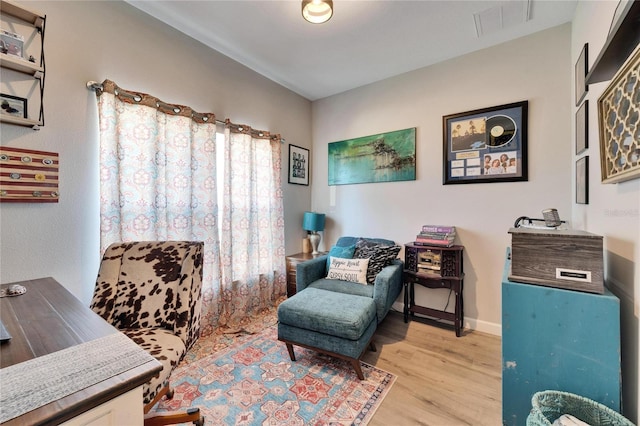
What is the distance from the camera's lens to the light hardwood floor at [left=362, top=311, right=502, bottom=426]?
4.87ft

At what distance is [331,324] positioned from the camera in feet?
5.82

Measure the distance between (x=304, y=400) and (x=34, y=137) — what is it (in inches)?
91.6

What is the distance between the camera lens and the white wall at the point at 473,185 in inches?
86.7

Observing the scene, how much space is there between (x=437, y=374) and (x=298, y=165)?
8.91 feet

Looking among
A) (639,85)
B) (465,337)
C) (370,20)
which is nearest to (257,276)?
(465,337)

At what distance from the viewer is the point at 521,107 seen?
232 centimetres

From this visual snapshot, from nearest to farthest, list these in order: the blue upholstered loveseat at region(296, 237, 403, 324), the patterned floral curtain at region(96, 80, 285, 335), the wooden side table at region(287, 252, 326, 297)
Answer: the patterned floral curtain at region(96, 80, 285, 335)
the blue upholstered loveseat at region(296, 237, 403, 324)
the wooden side table at region(287, 252, 326, 297)

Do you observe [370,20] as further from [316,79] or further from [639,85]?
[639,85]

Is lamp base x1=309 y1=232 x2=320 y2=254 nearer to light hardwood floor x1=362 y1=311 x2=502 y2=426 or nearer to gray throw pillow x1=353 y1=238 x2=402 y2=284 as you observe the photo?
gray throw pillow x1=353 y1=238 x2=402 y2=284

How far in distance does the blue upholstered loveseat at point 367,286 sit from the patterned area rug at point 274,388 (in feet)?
1.70

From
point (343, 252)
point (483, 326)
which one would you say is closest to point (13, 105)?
point (343, 252)

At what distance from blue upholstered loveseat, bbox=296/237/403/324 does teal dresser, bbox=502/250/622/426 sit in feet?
3.21

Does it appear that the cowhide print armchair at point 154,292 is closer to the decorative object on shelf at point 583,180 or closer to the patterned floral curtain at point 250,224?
the patterned floral curtain at point 250,224

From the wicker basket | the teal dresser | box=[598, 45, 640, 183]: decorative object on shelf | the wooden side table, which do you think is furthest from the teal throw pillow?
box=[598, 45, 640, 183]: decorative object on shelf
